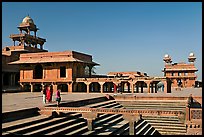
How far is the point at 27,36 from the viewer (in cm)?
3859

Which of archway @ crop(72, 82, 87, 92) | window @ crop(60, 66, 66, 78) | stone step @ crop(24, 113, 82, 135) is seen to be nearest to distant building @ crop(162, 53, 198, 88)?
Answer: archway @ crop(72, 82, 87, 92)

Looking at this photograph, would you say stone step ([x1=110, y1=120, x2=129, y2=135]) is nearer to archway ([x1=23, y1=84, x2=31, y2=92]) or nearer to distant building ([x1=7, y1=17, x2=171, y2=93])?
distant building ([x1=7, y1=17, x2=171, y2=93])

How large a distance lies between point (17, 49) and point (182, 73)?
28.5m

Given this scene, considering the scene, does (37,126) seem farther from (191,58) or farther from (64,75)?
(191,58)

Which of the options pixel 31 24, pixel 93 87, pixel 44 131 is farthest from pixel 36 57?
pixel 44 131

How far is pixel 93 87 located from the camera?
108 ft

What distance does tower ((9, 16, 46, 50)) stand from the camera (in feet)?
126

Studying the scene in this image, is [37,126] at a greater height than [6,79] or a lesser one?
lesser

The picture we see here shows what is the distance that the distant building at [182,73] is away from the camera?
4528cm

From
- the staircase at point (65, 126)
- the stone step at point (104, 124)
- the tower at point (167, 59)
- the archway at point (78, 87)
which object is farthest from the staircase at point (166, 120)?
the tower at point (167, 59)

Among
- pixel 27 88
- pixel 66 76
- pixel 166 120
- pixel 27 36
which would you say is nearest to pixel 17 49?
pixel 27 36

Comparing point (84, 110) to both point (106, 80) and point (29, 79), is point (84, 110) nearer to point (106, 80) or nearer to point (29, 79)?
point (106, 80)

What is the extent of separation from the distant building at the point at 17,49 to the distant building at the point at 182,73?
75.7 feet

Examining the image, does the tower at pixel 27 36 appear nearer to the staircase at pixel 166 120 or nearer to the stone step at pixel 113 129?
the staircase at pixel 166 120
